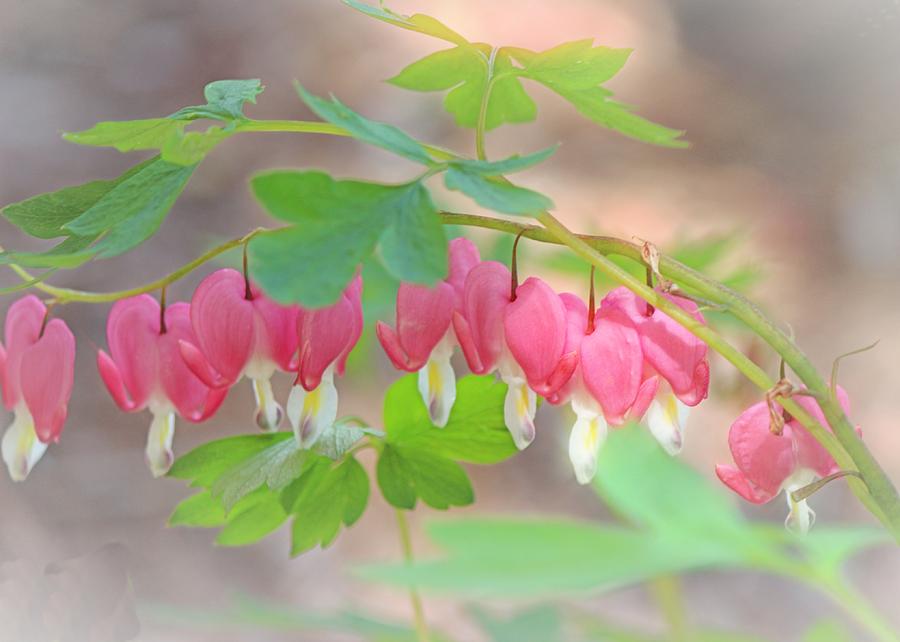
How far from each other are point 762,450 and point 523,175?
2.96 m

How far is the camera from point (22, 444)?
1024 mm

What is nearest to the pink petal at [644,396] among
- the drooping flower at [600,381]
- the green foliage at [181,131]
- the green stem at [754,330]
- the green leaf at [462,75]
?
the drooping flower at [600,381]

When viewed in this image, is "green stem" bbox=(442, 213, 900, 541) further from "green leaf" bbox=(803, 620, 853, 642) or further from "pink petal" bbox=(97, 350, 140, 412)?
"pink petal" bbox=(97, 350, 140, 412)

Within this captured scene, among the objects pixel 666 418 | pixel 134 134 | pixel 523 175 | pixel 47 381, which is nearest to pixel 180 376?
pixel 47 381

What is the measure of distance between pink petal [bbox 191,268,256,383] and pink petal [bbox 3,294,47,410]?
8.3 inches

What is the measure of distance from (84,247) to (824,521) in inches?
115

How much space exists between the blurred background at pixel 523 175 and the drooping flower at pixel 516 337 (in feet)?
7.39

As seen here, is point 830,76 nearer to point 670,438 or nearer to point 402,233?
point 670,438

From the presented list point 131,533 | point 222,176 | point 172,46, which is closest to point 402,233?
point 131,533

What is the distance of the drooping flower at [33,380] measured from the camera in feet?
3.28

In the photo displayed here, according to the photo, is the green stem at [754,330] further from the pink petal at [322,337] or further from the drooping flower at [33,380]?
the drooping flower at [33,380]

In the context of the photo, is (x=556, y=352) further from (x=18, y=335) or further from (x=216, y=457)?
(x=18, y=335)

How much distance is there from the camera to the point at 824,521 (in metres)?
3.24

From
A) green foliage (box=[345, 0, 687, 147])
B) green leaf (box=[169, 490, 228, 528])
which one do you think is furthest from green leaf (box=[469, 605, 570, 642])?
green leaf (box=[169, 490, 228, 528])
